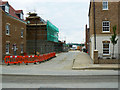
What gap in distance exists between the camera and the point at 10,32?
2536 centimetres

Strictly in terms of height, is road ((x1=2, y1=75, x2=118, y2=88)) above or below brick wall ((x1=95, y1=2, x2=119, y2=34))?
below

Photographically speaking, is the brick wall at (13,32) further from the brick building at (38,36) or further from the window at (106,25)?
the window at (106,25)

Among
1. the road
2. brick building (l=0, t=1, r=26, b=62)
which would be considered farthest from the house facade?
brick building (l=0, t=1, r=26, b=62)

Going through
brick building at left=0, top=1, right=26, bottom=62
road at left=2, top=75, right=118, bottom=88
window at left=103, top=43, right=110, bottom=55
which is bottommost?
road at left=2, top=75, right=118, bottom=88

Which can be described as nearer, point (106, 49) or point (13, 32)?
point (106, 49)

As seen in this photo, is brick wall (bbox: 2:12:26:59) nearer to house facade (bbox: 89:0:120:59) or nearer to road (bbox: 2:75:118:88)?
house facade (bbox: 89:0:120:59)

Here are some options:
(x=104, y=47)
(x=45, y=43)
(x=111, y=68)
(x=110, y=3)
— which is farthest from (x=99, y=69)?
(x=45, y=43)

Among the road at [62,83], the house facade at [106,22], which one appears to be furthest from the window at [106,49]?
the road at [62,83]

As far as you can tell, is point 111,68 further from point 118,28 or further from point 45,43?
point 45,43

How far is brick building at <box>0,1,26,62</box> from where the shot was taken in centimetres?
2292

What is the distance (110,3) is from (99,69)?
488 inches

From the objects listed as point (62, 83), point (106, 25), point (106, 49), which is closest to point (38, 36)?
point (106, 25)

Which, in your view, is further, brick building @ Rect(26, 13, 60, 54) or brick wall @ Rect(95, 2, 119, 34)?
brick building @ Rect(26, 13, 60, 54)

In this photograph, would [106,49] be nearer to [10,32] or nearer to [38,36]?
[10,32]
